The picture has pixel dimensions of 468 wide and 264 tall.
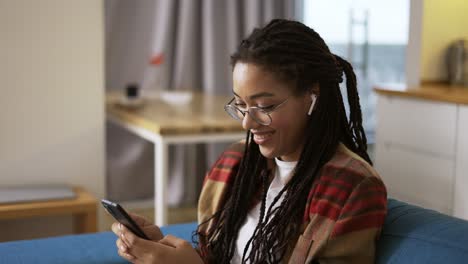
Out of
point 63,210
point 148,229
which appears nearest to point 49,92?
point 63,210

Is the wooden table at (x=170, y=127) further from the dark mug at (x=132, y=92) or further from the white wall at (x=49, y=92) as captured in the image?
the white wall at (x=49, y=92)

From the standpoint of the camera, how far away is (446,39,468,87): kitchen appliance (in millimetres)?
3482

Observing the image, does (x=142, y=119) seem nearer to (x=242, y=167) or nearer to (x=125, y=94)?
(x=125, y=94)

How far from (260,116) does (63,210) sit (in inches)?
61.5

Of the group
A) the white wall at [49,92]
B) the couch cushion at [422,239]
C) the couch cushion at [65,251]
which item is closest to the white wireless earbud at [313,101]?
the couch cushion at [422,239]

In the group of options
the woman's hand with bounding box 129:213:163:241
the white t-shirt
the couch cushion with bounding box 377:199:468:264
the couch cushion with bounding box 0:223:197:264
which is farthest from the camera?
the couch cushion with bounding box 0:223:197:264

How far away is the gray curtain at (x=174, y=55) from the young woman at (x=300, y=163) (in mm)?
2514

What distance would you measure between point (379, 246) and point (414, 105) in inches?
72.2

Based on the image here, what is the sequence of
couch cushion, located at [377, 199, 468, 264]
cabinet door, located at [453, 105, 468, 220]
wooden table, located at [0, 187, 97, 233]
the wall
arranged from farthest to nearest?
1. the wall
2. cabinet door, located at [453, 105, 468, 220]
3. wooden table, located at [0, 187, 97, 233]
4. couch cushion, located at [377, 199, 468, 264]

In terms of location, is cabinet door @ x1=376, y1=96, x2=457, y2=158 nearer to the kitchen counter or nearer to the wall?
the kitchen counter

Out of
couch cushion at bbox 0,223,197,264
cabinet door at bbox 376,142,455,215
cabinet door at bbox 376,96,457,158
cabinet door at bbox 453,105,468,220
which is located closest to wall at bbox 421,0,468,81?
cabinet door at bbox 376,96,457,158

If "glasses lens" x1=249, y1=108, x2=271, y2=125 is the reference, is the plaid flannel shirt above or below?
below

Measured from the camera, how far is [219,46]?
4168mm

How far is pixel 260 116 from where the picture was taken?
4.82 feet
